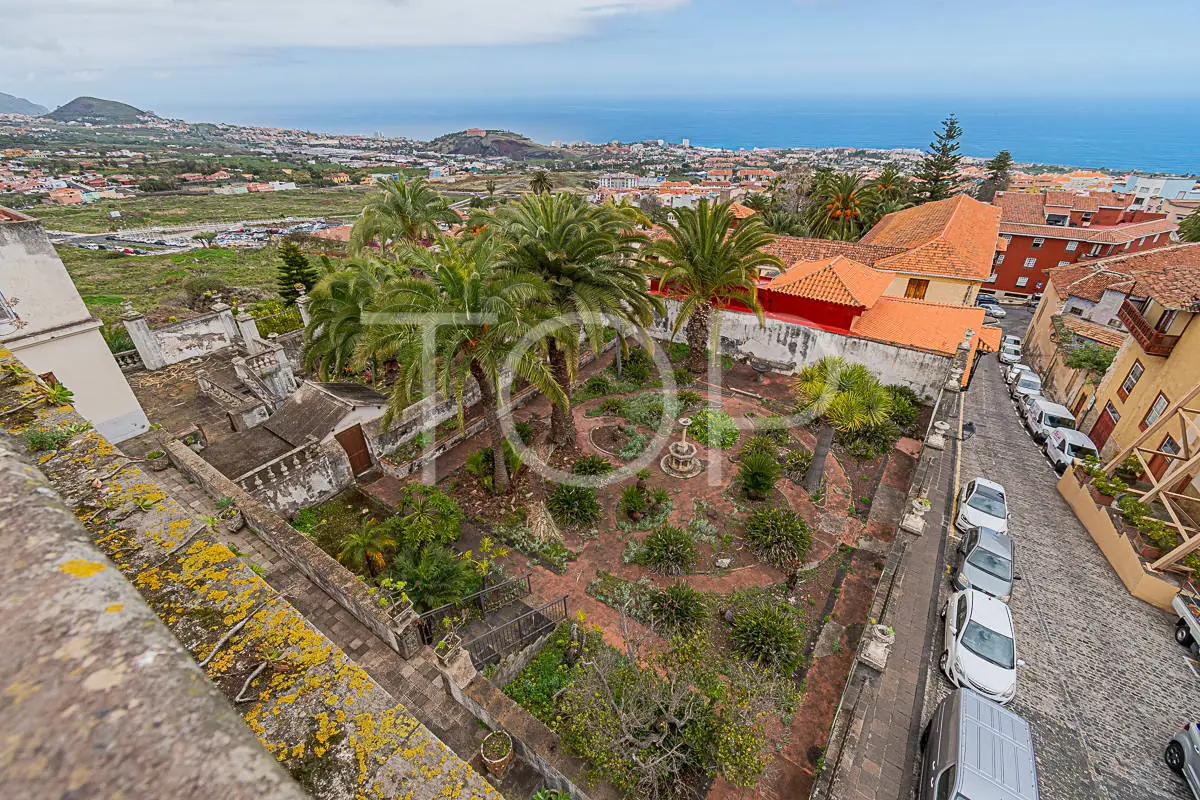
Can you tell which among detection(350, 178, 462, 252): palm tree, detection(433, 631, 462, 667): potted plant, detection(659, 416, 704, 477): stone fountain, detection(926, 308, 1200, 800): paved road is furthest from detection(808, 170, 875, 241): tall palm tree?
detection(433, 631, 462, 667): potted plant

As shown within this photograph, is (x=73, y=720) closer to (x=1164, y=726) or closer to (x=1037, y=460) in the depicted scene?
(x=1164, y=726)

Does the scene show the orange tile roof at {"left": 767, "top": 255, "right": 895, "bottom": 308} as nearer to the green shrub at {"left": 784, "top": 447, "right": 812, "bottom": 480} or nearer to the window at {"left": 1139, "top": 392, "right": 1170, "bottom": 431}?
the green shrub at {"left": 784, "top": 447, "right": 812, "bottom": 480}

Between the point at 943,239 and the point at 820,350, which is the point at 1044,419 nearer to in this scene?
the point at 820,350

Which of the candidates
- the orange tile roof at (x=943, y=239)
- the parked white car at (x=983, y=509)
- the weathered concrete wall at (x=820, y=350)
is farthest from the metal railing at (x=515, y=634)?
the orange tile roof at (x=943, y=239)

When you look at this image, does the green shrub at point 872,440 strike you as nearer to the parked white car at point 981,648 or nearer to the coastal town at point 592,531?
the coastal town at point 592,531

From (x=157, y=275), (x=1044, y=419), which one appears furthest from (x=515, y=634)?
(x=157, y=275)

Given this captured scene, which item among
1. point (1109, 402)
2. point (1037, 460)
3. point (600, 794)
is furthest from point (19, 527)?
point (1109, 402)
